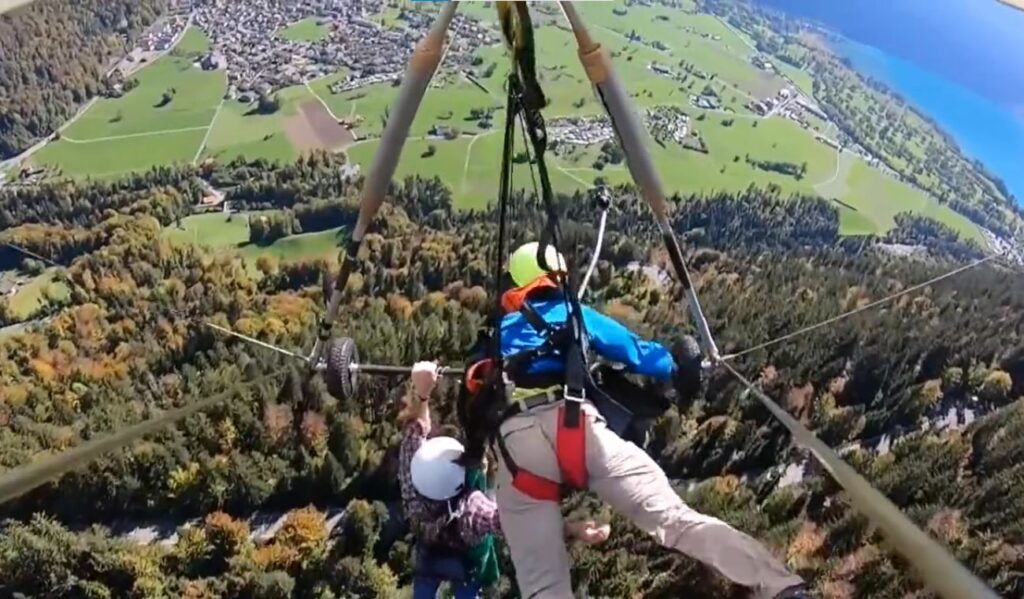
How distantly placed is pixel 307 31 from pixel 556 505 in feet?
123

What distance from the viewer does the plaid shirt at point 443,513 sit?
135 inches

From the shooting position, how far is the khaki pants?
247cm

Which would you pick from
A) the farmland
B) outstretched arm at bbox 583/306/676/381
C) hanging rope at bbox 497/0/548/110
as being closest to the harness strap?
outstretched arm at bbox 583/306/676/381

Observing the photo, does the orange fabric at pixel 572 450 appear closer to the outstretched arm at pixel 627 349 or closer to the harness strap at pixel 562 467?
the harness strap at pixel 562 467

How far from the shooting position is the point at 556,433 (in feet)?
8.79

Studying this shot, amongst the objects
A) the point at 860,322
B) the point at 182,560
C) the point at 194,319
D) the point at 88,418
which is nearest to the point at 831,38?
the point at 860,322

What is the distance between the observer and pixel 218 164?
28.3 m

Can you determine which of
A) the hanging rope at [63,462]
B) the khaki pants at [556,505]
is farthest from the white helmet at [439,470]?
the hanging rope at [63,462]

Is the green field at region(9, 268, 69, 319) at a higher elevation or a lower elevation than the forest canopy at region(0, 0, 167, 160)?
lower

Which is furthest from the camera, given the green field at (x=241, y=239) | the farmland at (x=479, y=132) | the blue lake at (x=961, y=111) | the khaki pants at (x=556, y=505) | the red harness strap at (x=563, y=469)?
the blue lake at (x=961, y=111)

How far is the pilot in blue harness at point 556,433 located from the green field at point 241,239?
68.3 ft

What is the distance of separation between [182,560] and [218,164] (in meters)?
22.1

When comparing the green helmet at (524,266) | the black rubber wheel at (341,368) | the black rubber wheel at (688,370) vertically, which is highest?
the green helmet at (524,266)

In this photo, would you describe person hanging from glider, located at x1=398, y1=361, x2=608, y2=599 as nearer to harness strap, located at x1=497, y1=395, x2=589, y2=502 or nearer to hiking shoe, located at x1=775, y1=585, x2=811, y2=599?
harness strap, located at x1=497, y1=395, x2=589, y2=502
